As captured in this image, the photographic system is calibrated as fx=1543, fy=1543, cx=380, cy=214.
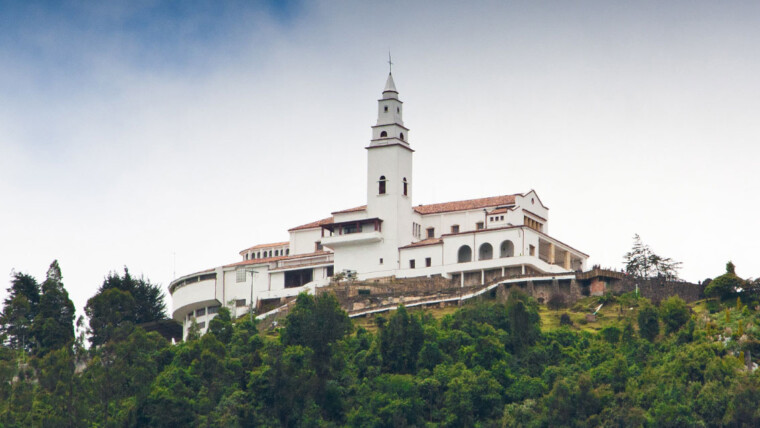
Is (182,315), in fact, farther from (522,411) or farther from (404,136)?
(522,411)

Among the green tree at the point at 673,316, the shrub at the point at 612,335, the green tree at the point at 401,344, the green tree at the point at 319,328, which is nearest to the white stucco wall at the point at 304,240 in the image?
the green tree at the point at 319,328

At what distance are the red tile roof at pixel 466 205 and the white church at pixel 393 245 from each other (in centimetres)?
9

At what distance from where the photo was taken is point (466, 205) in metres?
100

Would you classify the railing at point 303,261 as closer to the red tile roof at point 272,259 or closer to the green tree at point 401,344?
the red tile roof at point 272,259

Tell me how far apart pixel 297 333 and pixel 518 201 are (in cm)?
2339

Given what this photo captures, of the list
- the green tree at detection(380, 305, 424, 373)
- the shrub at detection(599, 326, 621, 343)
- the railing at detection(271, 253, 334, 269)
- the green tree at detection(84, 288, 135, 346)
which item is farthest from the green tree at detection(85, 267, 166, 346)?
the shrub at detection(599, 326, 621, 343)

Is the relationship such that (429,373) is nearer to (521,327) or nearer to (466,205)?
(521,327)

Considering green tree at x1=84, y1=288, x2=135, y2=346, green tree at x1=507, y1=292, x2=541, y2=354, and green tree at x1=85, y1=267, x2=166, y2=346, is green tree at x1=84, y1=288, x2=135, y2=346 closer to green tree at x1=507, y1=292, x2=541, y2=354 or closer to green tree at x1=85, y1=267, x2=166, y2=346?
green tree at x1=85, y1=267, x2=166, y2=346

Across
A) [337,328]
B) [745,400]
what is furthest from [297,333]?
[745,400]

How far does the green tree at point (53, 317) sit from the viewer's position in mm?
92688

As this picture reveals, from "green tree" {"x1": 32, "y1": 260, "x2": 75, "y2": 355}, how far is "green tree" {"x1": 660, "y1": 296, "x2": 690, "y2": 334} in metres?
34.8

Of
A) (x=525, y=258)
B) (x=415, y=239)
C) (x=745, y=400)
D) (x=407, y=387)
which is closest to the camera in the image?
(x=745, y=400)

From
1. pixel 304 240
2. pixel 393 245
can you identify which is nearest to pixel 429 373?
pixel 393 245

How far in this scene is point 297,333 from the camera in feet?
263
